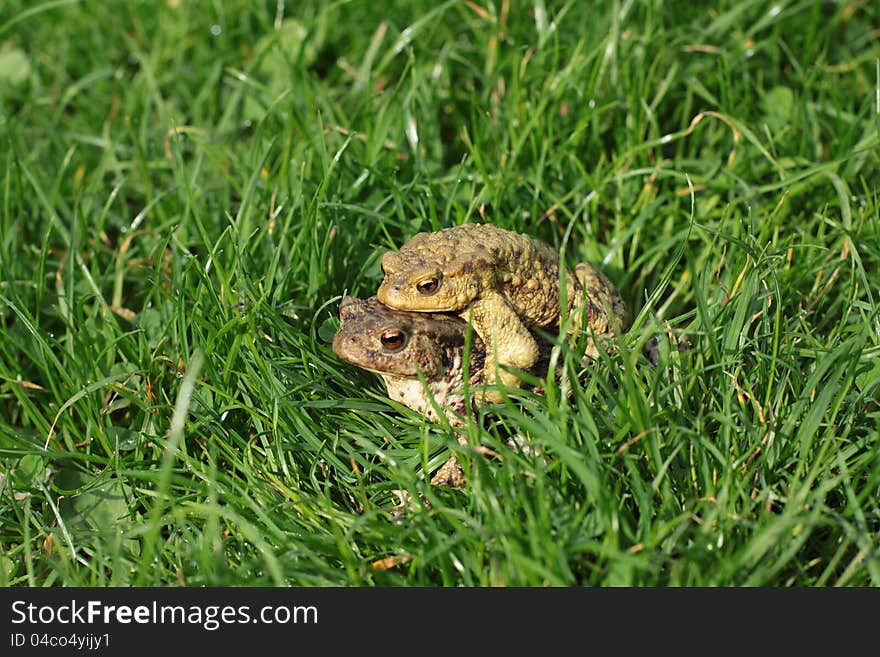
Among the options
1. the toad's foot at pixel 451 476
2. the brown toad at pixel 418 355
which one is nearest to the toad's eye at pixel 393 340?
the brown toad at pixel 418 355

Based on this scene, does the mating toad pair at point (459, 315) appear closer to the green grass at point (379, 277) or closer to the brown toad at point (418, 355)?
the brown toad at point (418, 355)

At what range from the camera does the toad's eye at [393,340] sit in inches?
123

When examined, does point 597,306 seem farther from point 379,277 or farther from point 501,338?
point 379,277

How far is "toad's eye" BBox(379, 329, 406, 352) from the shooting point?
3.12m

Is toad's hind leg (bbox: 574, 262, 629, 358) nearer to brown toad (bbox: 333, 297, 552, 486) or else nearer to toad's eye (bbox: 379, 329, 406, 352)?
brown toad (bbox: 333, 297, 552, 486)

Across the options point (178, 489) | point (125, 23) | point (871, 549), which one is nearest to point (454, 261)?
point (178, 489)

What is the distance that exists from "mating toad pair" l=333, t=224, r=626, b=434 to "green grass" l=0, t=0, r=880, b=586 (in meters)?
0.17

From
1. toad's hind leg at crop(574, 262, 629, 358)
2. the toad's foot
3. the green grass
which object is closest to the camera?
the green grass

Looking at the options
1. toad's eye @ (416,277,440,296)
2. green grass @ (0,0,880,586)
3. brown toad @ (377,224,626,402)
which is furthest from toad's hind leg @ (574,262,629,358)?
toad's eye @ (416,277,440,296)

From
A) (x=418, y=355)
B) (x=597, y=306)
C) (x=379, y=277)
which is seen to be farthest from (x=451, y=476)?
(x=379, y=277)

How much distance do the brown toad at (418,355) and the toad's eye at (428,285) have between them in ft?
0.44

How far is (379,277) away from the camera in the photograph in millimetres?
3760

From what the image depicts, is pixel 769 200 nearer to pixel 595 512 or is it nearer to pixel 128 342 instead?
pixel 595 512

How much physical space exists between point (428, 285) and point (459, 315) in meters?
0.25
